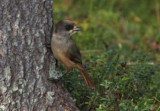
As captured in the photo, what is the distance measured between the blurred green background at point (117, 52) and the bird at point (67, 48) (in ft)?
0.46

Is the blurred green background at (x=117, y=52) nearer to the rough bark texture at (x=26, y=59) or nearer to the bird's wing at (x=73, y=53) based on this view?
the bird's wing at (x=73, y=53)

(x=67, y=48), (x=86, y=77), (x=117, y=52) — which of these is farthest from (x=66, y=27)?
(x=117, y=52)

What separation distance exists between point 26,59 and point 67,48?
0.50m

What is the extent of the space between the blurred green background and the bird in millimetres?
140

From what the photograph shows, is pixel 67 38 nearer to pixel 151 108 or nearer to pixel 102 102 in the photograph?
pixel 102 102

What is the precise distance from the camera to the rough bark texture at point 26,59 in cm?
485

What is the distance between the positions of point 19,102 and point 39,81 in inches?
9.8

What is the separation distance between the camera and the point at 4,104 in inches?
193

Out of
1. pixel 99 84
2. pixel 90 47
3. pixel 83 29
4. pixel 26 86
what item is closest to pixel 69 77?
pixel 99 84

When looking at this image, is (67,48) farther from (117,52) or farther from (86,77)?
(117,52)

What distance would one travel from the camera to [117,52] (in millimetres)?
6258

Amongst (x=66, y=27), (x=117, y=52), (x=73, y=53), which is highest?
(x=66, y=27)

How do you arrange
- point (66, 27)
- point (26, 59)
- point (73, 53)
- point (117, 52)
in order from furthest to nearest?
point (117, 52), point (73, 53), point (66, 27), point (26, 59)

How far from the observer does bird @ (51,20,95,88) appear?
17.0 feet
